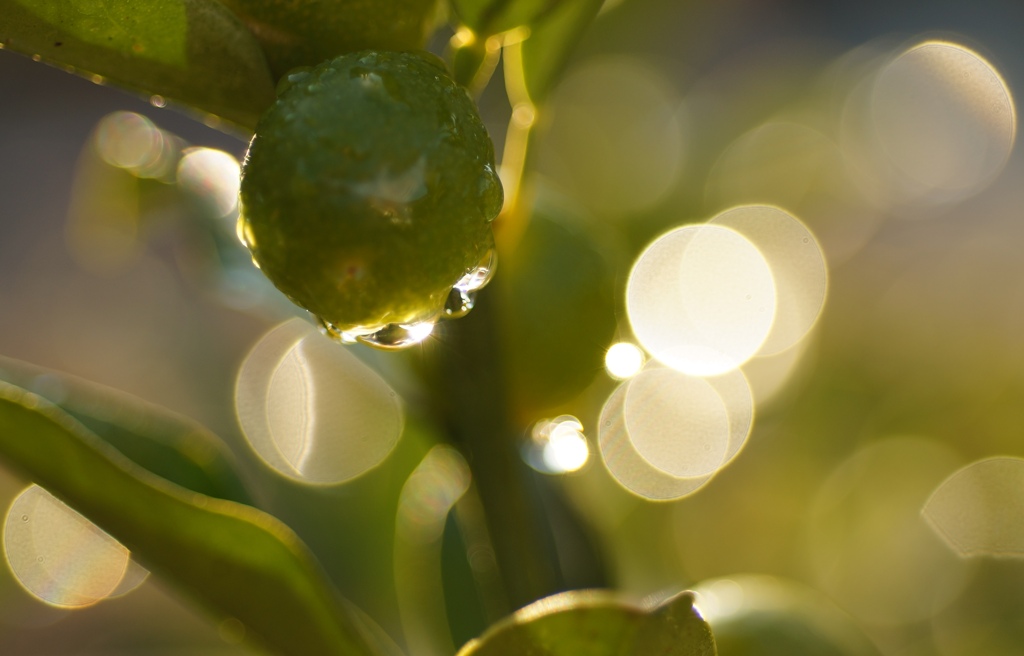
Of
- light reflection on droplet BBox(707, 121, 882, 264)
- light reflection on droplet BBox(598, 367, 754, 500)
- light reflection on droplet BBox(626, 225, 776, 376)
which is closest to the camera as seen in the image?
light reflection on droplet BBox(598, 367, 754, 500)

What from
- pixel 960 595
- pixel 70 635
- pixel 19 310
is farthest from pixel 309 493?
pixel 19 310

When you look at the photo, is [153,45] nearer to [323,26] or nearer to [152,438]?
[323,26]

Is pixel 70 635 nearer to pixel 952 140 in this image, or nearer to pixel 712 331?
pixel 712 331

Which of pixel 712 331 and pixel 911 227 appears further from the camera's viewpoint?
pixel 911 227

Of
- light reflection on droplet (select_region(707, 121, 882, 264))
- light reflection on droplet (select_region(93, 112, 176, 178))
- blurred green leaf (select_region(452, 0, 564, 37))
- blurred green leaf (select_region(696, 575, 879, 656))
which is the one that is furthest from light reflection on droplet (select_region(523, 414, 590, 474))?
light reflection on droplet (select_region(707, 121, 882, 264))

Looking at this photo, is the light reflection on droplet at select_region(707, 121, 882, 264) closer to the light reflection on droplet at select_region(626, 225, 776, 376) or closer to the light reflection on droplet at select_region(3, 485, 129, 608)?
the light reflection on droplet at select_region(626, 225, 776, 376)

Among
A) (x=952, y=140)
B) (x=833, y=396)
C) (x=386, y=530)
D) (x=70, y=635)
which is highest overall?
(x=952, y=140)

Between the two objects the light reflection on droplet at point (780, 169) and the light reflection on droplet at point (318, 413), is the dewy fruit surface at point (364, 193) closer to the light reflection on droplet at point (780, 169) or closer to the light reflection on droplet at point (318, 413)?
the light reflection on droplet at point (318, 413)

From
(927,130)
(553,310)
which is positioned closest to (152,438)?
(553,310)
